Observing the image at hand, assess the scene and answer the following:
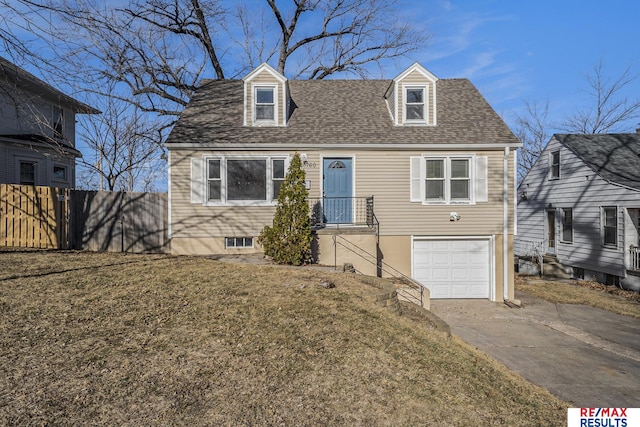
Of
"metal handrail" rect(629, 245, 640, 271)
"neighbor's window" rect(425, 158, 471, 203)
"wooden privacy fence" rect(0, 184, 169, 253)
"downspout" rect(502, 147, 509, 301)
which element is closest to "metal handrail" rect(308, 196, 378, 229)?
"neighbor's window" rect(425, 158, 471, 203)

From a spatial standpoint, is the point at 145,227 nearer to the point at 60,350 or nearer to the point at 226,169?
the point at 226,169

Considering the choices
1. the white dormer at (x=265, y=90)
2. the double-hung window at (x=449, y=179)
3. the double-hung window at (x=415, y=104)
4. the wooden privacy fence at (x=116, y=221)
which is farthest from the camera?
the double-hung window at (x=415, y=104)

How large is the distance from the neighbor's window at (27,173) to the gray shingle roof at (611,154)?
75.3ft

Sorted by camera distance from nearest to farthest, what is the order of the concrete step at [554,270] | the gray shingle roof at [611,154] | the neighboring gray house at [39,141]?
the gray shingle roof at [611,154], the neighboring gray house at [39,141], the concrete step at [554,270]

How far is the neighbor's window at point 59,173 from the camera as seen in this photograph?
16.0 m

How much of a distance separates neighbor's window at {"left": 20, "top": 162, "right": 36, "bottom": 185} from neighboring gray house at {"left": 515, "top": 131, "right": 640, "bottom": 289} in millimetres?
22741

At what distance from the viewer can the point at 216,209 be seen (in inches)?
432

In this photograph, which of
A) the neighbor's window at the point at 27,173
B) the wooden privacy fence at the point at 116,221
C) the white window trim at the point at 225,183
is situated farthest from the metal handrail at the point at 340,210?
the neighbor's window at the point at 27,173

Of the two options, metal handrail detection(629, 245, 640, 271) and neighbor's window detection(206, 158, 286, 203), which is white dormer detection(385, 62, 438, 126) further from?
metal handrail detection(629, 245, 640, 271)

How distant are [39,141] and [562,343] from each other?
18.7 metres

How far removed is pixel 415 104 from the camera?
11.8 metres

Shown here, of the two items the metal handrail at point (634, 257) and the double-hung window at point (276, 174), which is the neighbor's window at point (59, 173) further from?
the metal handrail at point (634, 257)

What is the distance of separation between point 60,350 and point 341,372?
10.6 ft

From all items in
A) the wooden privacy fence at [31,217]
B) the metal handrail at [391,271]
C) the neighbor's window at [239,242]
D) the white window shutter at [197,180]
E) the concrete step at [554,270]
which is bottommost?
the concrete step at [554,270]
